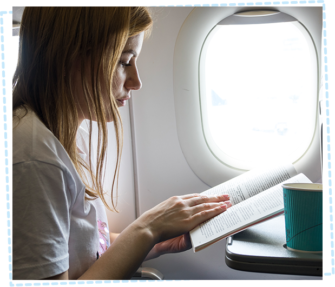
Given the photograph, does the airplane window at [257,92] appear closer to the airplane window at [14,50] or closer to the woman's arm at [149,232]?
the woman's arm at [149,232]

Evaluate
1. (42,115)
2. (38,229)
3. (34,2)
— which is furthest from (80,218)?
(34,2)

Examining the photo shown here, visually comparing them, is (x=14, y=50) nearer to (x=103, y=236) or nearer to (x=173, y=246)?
(x=103, y=236)

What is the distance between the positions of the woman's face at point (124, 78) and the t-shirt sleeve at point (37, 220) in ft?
0.61

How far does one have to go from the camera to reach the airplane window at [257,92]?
0.93 meters

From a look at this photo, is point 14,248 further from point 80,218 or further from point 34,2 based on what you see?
point 34,2

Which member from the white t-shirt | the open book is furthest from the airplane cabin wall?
the white t-shirt

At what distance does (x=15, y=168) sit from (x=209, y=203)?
0.45 m

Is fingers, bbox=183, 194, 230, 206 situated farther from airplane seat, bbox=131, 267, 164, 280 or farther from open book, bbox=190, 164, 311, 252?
airplane seat, bbox=131, 267, 164, 280

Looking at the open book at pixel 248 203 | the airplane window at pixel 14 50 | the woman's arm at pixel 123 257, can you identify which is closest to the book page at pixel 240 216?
the open book at pixel 248 203

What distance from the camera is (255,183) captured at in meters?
0.83

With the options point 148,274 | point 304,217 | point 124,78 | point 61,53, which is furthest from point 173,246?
point 61,53

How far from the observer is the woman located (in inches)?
21.1

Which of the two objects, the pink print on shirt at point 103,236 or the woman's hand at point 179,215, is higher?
the woman's hand at point 179,215

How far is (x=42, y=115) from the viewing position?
61 centimetres
